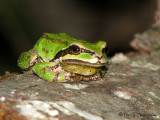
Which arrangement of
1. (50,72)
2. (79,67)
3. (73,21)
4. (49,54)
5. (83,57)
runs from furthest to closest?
(73,21) < (49,54) < (79,67) < (50,72) < (83,57)

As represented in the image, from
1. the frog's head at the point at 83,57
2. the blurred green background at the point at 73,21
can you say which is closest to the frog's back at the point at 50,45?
the frog's head at the point at 83,57

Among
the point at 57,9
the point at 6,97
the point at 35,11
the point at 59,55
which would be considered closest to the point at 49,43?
the point at 59,55

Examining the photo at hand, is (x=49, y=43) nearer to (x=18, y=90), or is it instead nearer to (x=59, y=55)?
(x=59, y=55)

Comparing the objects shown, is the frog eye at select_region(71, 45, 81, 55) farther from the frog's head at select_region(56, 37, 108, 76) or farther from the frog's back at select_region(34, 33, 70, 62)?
the frog's back at select_region(34, 33, 70, 62)

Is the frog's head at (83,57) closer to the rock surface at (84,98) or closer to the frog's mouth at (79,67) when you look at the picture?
the frog's mouth at (79,67)

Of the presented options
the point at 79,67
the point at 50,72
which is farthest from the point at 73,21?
the point at 50,72

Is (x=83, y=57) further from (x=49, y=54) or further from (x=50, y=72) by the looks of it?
(x=49, y=54)
